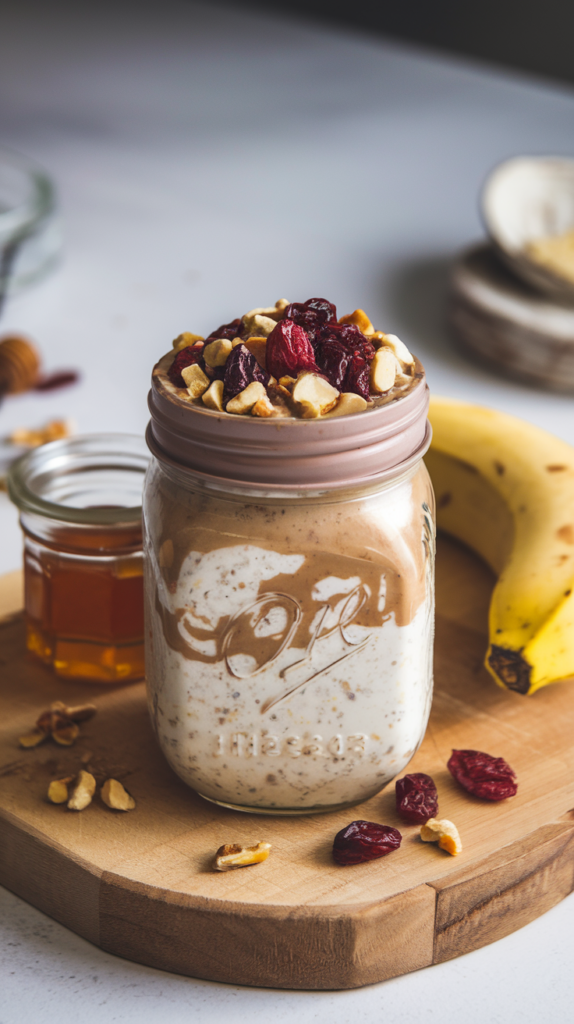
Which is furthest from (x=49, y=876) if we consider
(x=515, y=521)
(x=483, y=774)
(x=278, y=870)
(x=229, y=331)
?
(x=515, y=521)

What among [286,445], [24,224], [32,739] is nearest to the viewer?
[286,445]

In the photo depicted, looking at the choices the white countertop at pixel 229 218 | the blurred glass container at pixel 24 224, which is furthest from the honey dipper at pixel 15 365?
the blurred glass container at pixel 24 224

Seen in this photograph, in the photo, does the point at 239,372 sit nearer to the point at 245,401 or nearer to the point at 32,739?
the point at 245,401

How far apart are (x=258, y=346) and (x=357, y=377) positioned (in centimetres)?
10

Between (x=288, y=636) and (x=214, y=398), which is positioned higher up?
(x=214, y=398)

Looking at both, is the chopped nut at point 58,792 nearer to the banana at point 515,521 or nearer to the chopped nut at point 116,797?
the chopped nut at point 116,797

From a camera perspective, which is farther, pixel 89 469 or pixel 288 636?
pixel 89 469

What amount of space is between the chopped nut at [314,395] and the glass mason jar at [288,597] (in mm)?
21

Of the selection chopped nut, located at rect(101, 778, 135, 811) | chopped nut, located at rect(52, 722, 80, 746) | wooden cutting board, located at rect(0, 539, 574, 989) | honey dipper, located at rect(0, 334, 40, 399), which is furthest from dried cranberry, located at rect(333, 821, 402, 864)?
honey dipper, located at rect(0, 334, 40, 399)

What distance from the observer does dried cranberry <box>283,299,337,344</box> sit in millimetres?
984

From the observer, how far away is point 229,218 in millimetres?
3262

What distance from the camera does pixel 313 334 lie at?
968mm

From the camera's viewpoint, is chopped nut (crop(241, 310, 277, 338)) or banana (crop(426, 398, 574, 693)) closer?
chopped nut (crop(241, 310, 277, 338))

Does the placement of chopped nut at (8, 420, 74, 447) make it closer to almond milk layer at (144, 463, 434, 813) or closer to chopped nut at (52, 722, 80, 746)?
chopped nut at (52, 722, 80, 746)
